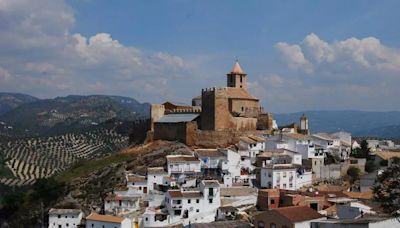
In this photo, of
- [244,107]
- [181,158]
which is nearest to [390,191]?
[181,158]

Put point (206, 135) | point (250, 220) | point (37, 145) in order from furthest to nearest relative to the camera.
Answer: point (37, 145) < point (206, 135) < point (250, 220)

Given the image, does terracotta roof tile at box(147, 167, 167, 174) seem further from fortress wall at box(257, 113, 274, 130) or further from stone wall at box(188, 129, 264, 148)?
fortress wall at box(257, 113, 274, 130)

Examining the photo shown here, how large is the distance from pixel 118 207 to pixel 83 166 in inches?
668

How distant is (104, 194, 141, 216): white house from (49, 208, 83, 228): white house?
97.7 inches

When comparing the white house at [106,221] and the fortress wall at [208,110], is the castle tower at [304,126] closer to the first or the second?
the fortress wall at [208,110]

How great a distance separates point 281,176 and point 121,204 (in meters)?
12.7

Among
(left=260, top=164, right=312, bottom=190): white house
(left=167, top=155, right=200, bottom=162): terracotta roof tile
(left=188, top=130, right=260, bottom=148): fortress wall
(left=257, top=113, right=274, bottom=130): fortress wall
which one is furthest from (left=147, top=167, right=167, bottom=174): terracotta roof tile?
(left=257, top=113, right=274, bottom=130): fortress wall

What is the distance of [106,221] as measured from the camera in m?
39.7

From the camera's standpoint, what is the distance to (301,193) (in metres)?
40.6

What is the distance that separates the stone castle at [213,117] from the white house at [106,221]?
1406 centimetres

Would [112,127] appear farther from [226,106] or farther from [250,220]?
[250,220]

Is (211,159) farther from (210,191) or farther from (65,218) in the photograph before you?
(65,218)

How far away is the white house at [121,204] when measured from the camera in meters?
42.1

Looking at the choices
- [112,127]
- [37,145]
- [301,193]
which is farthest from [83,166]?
[112,127]
